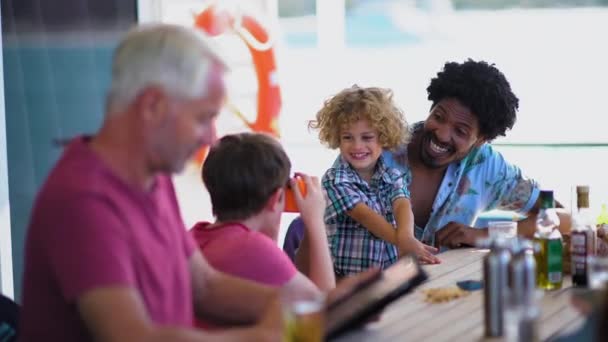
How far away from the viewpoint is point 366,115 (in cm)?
351

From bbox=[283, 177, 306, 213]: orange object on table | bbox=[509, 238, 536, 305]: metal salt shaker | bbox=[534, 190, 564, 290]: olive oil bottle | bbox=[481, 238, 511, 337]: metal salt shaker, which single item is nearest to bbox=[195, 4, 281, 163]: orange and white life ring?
bbox=[283, 177, 306, 213]: orange object on table

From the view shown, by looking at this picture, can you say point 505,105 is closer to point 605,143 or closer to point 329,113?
point 329,113

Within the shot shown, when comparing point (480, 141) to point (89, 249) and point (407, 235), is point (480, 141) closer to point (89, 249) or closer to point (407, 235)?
point (407, 235)

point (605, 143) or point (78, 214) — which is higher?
point (78, 214)

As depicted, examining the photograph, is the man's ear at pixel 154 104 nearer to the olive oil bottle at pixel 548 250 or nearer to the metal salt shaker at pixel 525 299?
the metal salt shaker at pixel 525 299

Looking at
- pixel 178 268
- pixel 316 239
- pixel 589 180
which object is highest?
pixel 178 268

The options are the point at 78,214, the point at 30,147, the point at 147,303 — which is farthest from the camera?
the point at 30,147

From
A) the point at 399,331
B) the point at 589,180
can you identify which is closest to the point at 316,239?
the point at 399,331

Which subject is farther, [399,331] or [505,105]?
[505,105]

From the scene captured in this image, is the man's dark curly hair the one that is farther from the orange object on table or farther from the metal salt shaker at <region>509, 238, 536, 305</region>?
the metal salt shaker at <region>509, 238, 536, 305</region>

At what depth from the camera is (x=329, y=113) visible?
3590 millimetres

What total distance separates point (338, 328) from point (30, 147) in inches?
93.0

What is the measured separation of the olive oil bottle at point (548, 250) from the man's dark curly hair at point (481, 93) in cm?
98

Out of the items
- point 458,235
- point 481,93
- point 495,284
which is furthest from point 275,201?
point 481,93
